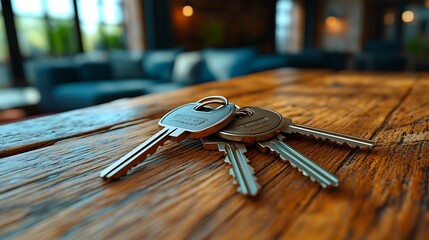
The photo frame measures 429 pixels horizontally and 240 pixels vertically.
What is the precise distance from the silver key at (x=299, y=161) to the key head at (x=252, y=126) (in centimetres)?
1

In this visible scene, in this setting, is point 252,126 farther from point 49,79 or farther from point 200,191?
point 49,79

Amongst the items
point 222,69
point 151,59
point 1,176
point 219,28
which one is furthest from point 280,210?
point 219,28

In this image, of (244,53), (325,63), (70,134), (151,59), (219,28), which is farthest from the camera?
(219,28)

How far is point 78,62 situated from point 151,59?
2.98ft

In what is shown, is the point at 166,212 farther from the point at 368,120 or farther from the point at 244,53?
the point at 244,53

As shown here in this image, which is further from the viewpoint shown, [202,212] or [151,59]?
[151,59]

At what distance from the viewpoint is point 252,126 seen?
443 mm

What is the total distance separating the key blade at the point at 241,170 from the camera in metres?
0.31

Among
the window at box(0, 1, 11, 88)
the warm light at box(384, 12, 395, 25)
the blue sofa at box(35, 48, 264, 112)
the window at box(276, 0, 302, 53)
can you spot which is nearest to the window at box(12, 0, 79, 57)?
the window at box(0, 1, 11, 88)

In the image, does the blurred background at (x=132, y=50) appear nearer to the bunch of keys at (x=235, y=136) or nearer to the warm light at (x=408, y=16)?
the warm light at (x=408, y=16)

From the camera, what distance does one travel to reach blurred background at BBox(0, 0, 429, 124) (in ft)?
10.6

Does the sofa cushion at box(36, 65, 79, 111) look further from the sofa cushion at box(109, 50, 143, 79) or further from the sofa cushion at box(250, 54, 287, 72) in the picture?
the sofa cushion at box(250, 54, 287, 72)

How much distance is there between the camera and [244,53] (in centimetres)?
Answer: 344

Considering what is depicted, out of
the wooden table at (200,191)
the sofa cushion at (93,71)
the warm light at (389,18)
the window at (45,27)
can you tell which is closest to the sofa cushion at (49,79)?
the sofa cushion at (93,71)
